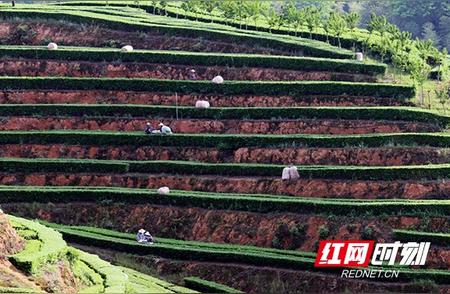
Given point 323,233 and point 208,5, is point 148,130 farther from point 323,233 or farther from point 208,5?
point 208,5

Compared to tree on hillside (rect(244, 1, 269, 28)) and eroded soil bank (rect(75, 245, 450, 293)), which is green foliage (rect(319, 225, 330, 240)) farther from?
tree on hillside (rect(244, 1, 269, 28))

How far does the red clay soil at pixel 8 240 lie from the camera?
119 feet

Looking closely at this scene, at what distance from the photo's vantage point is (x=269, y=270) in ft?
152

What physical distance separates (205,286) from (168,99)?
2017 cm

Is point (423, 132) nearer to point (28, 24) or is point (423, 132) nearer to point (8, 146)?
point (8, 146)

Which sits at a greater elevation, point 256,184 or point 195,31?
point 195,31

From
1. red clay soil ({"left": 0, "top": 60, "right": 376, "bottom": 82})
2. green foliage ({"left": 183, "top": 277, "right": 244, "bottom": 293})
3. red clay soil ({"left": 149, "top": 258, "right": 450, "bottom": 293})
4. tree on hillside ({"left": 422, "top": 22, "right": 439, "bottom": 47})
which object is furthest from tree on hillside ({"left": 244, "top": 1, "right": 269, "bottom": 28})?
green foliage ({"left": 183, "top": 277, "right": 244, "bottom": 293})

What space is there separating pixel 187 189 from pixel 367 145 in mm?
9310

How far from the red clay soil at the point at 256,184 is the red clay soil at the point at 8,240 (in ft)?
57.2

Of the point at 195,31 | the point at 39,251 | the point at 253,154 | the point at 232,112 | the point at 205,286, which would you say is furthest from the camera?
the point at 195,31

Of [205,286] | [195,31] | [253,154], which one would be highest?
[195,31]

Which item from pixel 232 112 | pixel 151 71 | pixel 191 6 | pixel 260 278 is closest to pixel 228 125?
pixel 232 112

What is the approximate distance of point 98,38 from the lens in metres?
71.8

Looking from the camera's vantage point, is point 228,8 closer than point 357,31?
Yes
